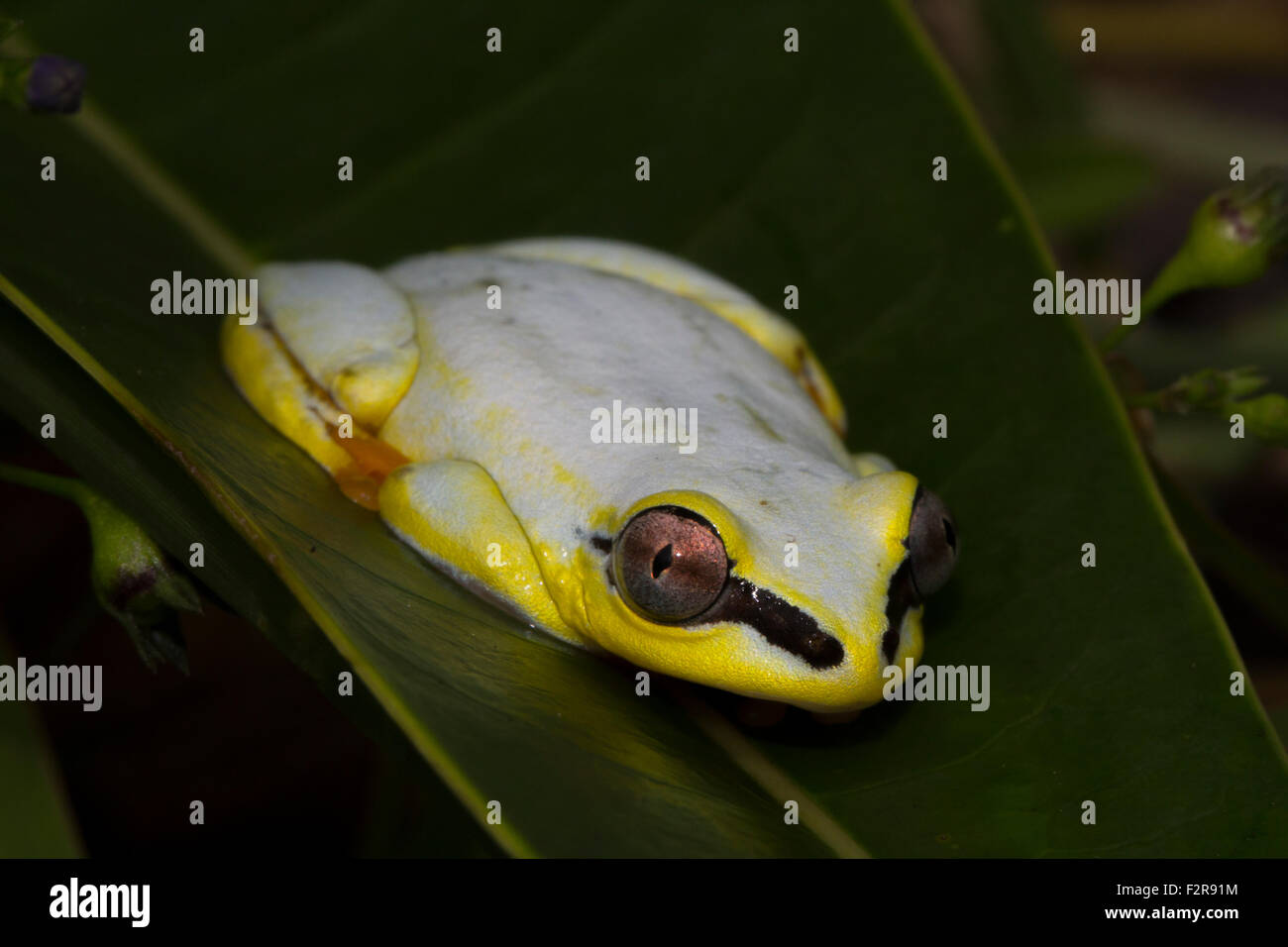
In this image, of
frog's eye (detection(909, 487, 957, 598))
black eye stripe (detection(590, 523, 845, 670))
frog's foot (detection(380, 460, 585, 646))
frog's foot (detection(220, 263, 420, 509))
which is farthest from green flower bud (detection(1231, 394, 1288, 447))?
frog's foot (detection(220, 263, 420, 509))

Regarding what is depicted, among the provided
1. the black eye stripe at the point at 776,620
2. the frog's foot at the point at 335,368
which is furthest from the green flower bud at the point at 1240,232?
the frog's foot at the point at 335,368

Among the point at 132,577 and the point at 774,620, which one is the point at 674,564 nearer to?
the point at 774,620

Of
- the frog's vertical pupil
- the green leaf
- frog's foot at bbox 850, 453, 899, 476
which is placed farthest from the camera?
frog's foot at bbox 850, 453, 899, 476

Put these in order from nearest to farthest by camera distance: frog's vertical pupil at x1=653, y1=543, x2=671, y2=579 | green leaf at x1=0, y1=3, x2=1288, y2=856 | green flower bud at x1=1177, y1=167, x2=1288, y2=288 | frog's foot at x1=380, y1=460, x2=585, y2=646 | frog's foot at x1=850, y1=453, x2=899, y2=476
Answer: green leaf at x1=0, y1=3, x2=1288, y2=856 → frog's vertical pupil at x1=653, y1=543, x2=671, y2=579 → frog's foot at x1=380, y1=460, x2=585, y2=646 → green flower bud at x1=1177, y1=167, x2=1288, y2=288 → frog's foot at x1=850, y1=453, x2=899, y2=476

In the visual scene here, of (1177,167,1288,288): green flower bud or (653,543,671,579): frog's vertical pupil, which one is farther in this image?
(1177,167,1288,288): green flower bud

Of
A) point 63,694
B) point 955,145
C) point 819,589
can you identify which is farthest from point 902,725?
point 63,694

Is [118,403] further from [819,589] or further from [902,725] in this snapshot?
[902,725]

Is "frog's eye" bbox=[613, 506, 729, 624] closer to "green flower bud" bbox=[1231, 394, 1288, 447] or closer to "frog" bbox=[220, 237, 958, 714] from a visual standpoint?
"frog" bbox=[220, 237, 958, 714]

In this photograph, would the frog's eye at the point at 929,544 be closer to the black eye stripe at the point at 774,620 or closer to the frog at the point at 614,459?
the frog at the point at 614,459
